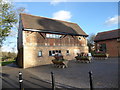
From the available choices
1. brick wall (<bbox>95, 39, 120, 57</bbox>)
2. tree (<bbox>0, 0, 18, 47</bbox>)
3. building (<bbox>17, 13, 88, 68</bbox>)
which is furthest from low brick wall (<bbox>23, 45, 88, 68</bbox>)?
brick wall (<bbox>95, 39, 120, 57</bbox>)

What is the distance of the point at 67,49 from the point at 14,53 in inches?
955

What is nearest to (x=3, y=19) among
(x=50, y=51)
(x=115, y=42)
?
(x=50, y=51)

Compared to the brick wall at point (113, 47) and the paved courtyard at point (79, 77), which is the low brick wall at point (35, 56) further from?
the brick wall at point (113, 47)

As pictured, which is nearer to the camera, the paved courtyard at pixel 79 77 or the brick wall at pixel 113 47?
the paved courtyard at pixel 79 77

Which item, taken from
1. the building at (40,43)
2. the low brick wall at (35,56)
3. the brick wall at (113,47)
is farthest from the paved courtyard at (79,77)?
the brick wall at (113,47)

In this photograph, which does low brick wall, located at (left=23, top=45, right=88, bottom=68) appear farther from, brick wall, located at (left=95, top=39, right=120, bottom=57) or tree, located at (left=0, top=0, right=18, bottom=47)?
brick wall, located at (left=95, top=39, right=120, bottom=57)

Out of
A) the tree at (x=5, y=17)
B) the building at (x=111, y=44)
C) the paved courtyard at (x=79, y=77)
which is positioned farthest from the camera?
the building at (x=111, y=44)

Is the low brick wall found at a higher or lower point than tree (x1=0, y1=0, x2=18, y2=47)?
lower

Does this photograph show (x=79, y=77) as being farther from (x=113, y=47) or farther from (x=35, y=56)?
(x=113, y=47)

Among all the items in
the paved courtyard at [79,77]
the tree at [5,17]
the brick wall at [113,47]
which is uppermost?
the tree at [5,17]

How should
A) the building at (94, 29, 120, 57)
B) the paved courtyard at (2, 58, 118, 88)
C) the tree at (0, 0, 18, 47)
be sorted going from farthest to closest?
the building at (94, 29, 120, 57), the tree at (0, 0, 18, 47), the paved courtyard at (2, 58, 118, 88)

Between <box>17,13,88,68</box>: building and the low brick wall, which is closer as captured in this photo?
the low brick wall

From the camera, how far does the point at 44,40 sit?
15.6 meters

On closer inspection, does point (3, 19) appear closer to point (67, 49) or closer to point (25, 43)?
point (25, 43)
